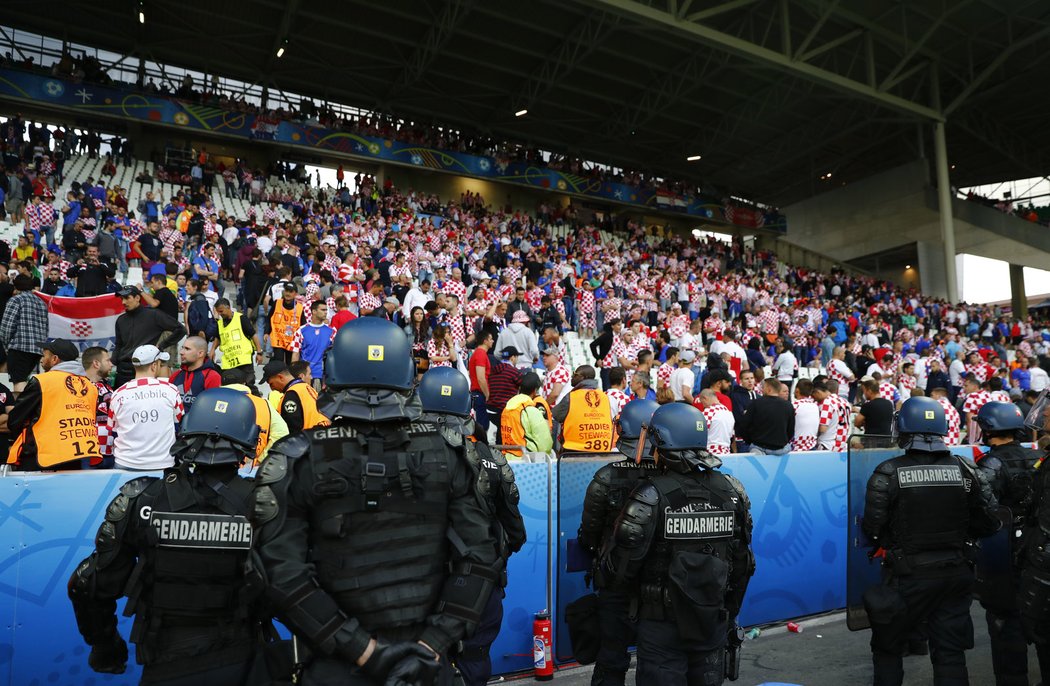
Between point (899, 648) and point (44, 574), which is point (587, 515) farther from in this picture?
point (44, 574)

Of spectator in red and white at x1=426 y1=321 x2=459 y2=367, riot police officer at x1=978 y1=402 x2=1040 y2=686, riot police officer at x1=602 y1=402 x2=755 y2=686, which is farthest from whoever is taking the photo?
spectator in red and white at x1=426 y1=321 x2=459 y2=367

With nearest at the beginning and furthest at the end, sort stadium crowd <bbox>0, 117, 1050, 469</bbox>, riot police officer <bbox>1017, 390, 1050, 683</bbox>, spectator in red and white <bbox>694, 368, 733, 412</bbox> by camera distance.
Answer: riot police officer <bbox>1017, 390, 1050, 683</bbox>
stadium crowd <bbox>0, 117, 1050, 469</bbox>
spectator in red and white <bbox>694, 368, 733, 412</bbox>

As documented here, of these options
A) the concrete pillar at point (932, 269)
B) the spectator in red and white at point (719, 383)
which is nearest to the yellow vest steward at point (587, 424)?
the spectator in red and white at point (719, 383)

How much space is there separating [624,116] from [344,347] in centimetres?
2979

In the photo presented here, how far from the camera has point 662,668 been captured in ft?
11.3

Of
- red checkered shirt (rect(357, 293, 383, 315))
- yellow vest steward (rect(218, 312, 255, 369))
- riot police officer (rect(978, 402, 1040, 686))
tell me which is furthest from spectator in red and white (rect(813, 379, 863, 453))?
yellow vest steward (rect(218, 312, 255, 369))

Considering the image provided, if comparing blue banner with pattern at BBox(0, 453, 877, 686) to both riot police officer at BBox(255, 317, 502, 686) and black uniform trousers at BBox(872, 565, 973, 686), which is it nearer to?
black uniform trousers at BBox(872, 565, 973, 686)

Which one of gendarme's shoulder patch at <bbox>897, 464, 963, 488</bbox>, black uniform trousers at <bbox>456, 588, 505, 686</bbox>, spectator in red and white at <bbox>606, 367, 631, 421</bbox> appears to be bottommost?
black uniform trousers at <bbox>456, 588, 505, 686</bbox>

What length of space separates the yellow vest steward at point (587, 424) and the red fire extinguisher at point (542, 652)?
63.1 inches

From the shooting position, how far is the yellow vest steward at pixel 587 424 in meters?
6.09

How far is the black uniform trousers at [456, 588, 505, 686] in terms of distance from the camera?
3814 mm

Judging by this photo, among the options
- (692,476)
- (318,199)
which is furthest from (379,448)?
(318,199)

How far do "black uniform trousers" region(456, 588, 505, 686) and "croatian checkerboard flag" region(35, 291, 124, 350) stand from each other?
7113 mm

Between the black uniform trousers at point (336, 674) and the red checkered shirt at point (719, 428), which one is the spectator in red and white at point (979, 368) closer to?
the red checkered shirt at point (719, 428)
